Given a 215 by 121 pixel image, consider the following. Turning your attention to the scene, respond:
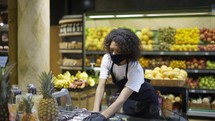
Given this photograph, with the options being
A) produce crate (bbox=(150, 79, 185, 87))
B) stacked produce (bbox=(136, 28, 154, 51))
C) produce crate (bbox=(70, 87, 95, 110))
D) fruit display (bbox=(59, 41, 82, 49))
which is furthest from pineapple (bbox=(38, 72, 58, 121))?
fruit display (bbox=(59, 41, 82, 49))

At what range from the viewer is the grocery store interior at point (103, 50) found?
4629mm

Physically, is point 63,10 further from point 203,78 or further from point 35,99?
point 35,99

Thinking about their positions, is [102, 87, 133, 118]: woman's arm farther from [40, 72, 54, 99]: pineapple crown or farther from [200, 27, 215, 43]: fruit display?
[200, 27, 215, 43]: fruit display

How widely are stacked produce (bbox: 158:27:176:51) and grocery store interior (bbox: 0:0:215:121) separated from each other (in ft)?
0.07

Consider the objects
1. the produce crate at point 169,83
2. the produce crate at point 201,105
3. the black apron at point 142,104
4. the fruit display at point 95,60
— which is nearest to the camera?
the black apron at point 142,104

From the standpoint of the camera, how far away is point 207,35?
21.7 ft

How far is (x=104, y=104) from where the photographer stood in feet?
Result: 10.5

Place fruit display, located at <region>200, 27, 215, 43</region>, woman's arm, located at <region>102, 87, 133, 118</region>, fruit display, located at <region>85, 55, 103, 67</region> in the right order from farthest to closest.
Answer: fruit display, located at <region>85, 55, 103, 67</region>
fruit display, located at <region>200, 27, 215, 43</region>
woman's arm, located at <region>102, 87, 133, 118</region>

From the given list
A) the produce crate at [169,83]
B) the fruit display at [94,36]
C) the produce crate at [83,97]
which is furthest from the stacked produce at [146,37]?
the produce crate at [169,83]

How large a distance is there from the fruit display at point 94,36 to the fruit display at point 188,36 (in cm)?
163

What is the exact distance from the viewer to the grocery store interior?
4.63 meters

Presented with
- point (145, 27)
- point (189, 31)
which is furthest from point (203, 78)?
point (145, 27)

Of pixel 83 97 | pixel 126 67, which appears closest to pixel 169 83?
pixel 83 97

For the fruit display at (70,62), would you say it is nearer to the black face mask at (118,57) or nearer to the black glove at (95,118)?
the black face mask at (118,57)
